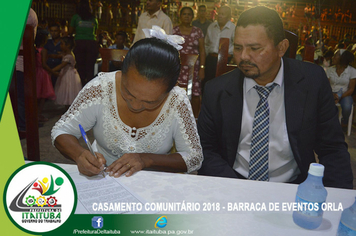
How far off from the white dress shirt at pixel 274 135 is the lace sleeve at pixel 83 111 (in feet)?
2.26

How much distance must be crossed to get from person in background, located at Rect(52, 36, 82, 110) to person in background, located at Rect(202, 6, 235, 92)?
6.48ft

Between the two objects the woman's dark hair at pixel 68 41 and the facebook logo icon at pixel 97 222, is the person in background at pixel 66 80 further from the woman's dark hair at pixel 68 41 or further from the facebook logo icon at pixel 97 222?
the facebook logo icon at pixel 97 222

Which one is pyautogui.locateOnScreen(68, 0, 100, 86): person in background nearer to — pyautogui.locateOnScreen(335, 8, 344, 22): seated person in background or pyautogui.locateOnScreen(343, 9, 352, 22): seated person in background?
pyautogui.locateOnScreen(335, 8, 344, 22): seated person in background

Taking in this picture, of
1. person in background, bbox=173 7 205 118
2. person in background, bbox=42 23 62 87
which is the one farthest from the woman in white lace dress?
person in background, bbox=42 23 62 87

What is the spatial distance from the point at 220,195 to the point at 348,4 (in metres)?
13.5

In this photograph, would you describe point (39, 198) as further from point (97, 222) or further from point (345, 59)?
point (345, 59)

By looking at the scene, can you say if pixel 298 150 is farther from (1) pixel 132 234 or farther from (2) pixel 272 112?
(1) pixel 132 234

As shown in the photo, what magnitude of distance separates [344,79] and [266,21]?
3652 millimetres

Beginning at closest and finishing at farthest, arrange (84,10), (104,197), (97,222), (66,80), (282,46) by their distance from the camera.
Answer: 1. (97,222)
2. (104,197)
3. (282,46)
4. (66,80)
5. (84,10)

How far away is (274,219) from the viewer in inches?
33.8

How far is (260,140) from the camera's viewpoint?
1444 millimetres

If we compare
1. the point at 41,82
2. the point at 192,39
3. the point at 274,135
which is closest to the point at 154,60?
the point at 274,135

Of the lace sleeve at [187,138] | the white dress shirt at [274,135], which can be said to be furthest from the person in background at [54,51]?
the white dress shirt at [274,135]

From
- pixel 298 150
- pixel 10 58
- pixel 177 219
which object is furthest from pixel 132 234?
pixel 298 150
